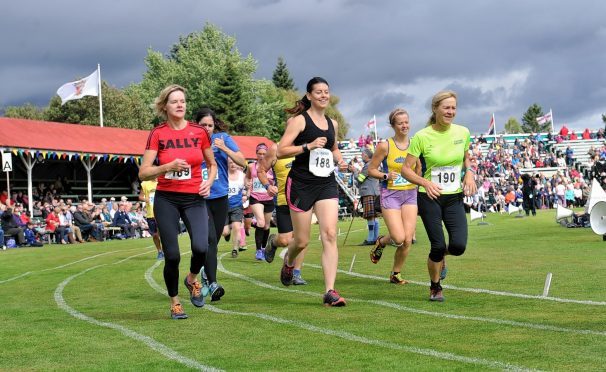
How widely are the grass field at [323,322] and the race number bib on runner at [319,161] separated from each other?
1.45 m

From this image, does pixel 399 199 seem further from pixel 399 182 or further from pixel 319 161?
pixel 319 161

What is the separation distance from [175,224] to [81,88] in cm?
4576

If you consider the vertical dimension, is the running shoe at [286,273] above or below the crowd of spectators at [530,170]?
below

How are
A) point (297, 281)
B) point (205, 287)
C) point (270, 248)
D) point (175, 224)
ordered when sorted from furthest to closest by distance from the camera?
1. point (270, 248)
2. point (297, 281)
3. point (205, 287)
4. point (175, 224)

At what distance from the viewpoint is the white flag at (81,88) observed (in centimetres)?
5188

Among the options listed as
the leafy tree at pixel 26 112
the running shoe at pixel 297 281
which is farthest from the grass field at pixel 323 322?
the leafy tree at pixel 26 112

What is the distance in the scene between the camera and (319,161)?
31.5 ft

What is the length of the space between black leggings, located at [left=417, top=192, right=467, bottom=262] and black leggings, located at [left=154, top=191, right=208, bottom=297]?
2416 mm

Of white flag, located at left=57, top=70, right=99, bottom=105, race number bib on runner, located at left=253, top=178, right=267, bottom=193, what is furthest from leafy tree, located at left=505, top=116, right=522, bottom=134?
race number bib on runner, located at left=253, top=178, right=267, bottom=193

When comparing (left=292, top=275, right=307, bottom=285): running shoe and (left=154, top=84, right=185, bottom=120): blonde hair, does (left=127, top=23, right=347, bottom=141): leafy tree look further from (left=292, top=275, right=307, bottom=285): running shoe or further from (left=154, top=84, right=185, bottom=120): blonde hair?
(left=154, top=84, right=185, bottom=120): blonde hair

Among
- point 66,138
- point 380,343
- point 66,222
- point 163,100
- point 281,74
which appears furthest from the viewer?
point 281,74

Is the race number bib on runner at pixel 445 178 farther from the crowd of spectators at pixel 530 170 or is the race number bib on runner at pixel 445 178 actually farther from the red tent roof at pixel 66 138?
the crowd of spectators at pixel 530 170

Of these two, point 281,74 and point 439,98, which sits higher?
point 281,74

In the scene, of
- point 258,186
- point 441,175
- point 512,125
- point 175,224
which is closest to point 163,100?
point 175,224
